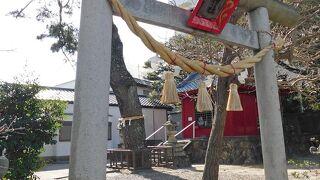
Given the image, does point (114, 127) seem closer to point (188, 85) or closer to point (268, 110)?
point (188, 85)

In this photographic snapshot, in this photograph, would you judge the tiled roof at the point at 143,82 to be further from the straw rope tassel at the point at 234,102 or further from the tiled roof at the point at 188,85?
the straw rope tassel at the point at 234,102

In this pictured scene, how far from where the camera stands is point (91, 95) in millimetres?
2236

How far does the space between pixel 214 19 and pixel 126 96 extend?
8443mm

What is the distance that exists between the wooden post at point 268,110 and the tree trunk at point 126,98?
793 cm

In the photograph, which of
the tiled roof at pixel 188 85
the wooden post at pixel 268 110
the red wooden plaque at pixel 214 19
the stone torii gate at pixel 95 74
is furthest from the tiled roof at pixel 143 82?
the stone torii gate at pixel 95 74

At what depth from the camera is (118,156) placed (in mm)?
11711

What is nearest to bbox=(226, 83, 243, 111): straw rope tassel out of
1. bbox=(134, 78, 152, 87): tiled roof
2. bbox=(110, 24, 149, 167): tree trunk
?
bbox=(110, 24, 149, 167): tree trunk

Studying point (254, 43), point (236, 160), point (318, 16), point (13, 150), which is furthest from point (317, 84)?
point (13, 150)

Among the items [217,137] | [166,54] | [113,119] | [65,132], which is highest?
[113,119]

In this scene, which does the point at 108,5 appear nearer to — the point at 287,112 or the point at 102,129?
the point at 102,129

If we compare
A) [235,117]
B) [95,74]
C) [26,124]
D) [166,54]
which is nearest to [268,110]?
[166,54]

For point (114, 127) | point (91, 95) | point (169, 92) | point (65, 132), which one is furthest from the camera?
point (114, 127)

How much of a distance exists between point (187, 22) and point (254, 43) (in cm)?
96

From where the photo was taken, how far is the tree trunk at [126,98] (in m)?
11.2
